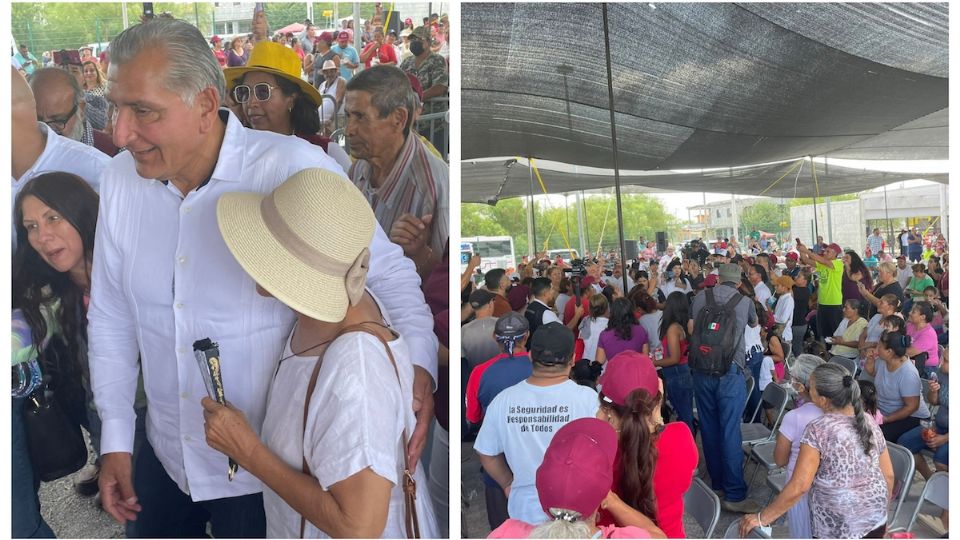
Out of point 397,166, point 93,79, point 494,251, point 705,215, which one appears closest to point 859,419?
point 397,166

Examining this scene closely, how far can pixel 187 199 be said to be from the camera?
2146 mm

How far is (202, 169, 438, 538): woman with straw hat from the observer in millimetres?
1883

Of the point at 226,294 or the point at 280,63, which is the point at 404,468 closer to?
the point at 226,294

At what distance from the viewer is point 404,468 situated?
7.48ft

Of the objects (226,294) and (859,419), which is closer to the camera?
(226,294)

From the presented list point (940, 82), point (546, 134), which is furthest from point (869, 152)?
point (546, 134)

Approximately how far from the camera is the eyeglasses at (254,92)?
7.52 feet

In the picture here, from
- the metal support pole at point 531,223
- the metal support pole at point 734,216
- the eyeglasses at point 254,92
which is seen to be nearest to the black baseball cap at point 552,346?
the eyeglasses at point 254,92

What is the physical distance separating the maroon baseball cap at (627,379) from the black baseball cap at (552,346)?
0.58 ft

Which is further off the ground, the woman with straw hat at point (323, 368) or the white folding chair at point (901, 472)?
the woman with straw hat at point (323, 368)

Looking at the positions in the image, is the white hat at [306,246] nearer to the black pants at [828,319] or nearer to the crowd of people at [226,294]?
the crowd of people at [226,294]

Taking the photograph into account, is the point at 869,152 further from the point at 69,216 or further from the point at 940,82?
the point at 69,216

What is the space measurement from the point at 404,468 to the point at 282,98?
4.29ft

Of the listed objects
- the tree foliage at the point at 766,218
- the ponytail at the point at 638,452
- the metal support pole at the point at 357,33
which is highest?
the tree foliage at the point at 766,218
